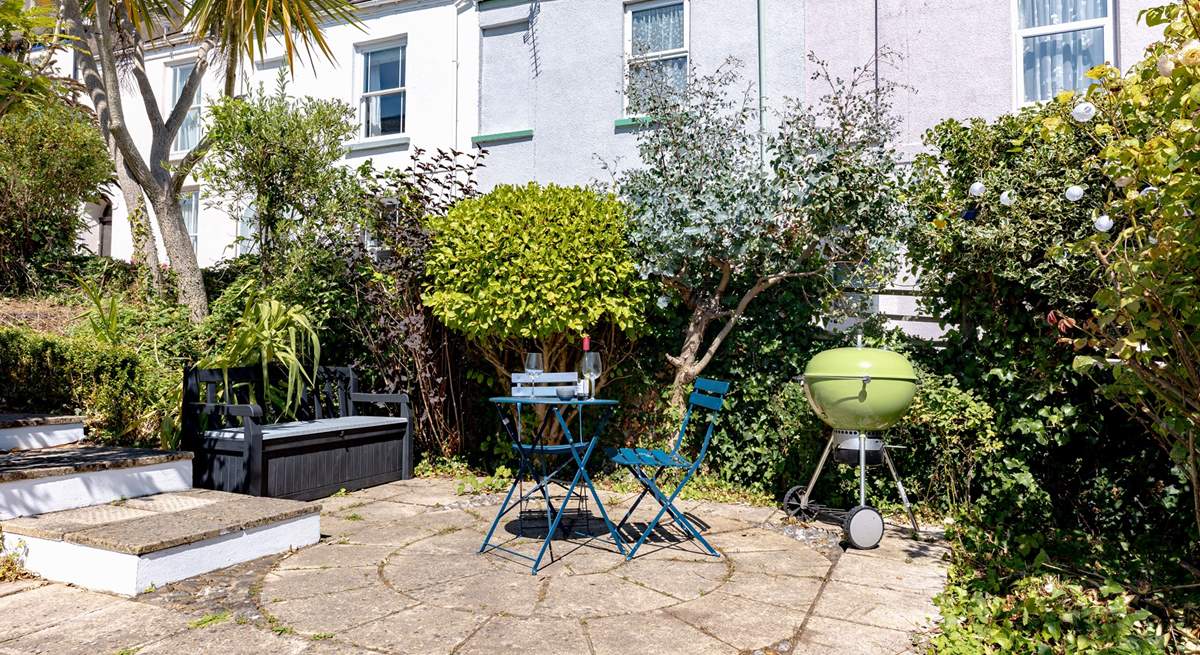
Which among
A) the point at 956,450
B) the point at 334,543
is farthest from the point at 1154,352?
the point at 334,543

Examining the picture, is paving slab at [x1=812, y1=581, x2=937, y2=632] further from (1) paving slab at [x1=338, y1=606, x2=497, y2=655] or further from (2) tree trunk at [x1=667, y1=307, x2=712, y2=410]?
(2) tree trunk at [x1=667, y1=307, x2=712, y2=410]

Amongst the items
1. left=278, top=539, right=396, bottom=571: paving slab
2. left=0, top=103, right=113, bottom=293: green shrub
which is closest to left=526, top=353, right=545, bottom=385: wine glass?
left=278, top=539, right=396, bottom=571: paving slab

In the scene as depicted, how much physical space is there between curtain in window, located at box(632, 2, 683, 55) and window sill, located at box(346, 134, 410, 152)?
3878 millimetres

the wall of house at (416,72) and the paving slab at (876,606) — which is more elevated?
the wall of house at (416,72)

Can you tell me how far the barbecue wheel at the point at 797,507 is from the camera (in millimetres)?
5309

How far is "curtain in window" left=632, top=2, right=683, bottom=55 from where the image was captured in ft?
32.7

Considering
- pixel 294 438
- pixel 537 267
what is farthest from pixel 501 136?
pixel 294 438

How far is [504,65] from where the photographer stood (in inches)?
431

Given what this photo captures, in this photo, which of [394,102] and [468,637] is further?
[394,102]

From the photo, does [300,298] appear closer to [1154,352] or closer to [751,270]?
[751,270]

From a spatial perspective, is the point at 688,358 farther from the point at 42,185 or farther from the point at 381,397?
the point at 42,185

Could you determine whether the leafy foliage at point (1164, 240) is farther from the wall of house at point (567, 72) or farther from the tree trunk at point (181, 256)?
the tree trunk at point (181, 256)

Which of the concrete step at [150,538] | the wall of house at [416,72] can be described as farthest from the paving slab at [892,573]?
the wall of house at [416,72]

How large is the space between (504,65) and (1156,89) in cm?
926
